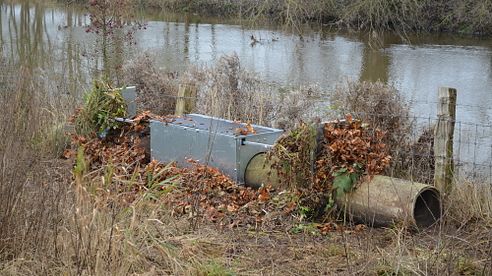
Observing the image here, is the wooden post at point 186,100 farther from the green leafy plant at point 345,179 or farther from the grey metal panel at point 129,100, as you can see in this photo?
the green leafy plant at point 345,179

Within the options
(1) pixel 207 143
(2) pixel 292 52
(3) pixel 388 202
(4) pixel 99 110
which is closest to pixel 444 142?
(3) pixel 388 202

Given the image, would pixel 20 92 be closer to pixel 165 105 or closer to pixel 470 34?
pixel 165 105

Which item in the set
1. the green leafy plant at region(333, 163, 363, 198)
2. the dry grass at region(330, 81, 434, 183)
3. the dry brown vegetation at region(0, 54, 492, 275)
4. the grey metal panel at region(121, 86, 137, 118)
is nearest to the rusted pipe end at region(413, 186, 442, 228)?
the dry brown vegetation at region(0, 54, 492, 275)

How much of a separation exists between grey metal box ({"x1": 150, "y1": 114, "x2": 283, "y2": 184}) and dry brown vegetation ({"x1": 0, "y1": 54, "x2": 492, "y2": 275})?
1285mm

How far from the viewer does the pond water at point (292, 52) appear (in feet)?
55.6

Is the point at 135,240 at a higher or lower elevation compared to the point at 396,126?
lower

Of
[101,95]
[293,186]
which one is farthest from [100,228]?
[101,95]

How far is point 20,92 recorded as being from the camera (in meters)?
6.00

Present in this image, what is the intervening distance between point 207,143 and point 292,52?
14313mm

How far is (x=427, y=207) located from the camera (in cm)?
712

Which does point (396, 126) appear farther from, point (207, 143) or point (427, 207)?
point (207, 143)

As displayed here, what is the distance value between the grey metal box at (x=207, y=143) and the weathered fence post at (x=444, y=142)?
1.73 metres

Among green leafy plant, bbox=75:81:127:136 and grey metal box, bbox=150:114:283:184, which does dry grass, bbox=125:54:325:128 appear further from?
grey metal box, bbox=150:114:283:184

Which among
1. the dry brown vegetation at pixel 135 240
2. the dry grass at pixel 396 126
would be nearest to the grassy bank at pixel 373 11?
the dry grass at pixel 396 126
